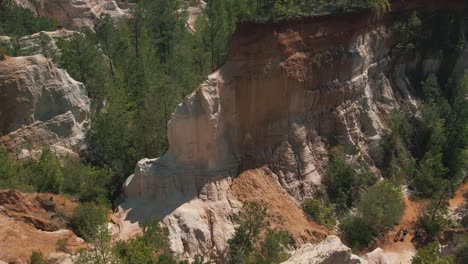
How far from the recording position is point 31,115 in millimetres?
30609

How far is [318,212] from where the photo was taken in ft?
93.7

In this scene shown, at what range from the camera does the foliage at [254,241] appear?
24.4 m

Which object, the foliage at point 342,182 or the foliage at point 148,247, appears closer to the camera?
the foliage at point 148,247

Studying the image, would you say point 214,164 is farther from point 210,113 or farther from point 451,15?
point 451,15

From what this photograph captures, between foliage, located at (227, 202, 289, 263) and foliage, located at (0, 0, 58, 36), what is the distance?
2460 cm

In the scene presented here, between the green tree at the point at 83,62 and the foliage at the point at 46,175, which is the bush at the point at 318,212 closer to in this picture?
the foliage at the point at 46,175

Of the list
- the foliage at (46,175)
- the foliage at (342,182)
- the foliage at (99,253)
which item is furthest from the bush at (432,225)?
the foliage at (46,175)

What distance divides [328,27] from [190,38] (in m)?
18.7

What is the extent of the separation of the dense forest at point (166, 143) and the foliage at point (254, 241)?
0.05 meters

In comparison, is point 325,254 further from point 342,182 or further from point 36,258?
point 36,258

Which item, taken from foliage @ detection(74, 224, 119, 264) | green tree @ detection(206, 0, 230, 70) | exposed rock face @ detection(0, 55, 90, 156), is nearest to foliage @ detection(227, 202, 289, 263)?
foliage @ detection(74, 224, 119, 264)

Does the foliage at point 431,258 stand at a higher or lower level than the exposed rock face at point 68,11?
lower

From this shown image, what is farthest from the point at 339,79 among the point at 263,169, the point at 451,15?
the point at 451,15

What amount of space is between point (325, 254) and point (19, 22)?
3268cm
